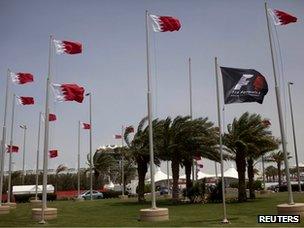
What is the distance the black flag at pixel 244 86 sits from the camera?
62.3 ft

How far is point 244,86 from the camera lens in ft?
62.6

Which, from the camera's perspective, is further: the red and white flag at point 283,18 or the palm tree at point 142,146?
the palm tree at point 142,146

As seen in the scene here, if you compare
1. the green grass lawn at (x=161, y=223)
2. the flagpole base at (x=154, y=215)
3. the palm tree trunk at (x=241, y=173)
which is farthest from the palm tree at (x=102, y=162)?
the flagpole base at (x=154, y=215)

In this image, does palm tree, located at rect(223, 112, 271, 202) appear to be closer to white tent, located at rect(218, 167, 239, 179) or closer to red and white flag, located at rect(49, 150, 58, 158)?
red and white flag, located at rect(49, 150, 58, 158)

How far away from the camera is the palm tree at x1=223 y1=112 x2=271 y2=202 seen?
3206 cm

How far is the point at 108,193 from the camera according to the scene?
188 ft

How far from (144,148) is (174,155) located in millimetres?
2522

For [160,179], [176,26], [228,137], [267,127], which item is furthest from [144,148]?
[160,179]

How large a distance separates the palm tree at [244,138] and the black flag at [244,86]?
41.9ft

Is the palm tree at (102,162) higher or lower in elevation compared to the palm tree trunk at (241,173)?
higher

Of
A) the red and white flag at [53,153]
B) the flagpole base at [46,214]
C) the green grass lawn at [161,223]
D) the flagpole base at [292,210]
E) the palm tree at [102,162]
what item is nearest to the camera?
the flagpole base at [292,210]

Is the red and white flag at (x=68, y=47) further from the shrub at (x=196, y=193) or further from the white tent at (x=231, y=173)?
the white tent at (x=231, y=173)

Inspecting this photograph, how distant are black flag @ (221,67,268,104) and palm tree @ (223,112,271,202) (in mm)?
12756

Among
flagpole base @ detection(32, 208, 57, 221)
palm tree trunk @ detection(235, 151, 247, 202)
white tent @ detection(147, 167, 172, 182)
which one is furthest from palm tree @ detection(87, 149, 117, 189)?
flagpole base @ detection(32, 208, 57, 221)
